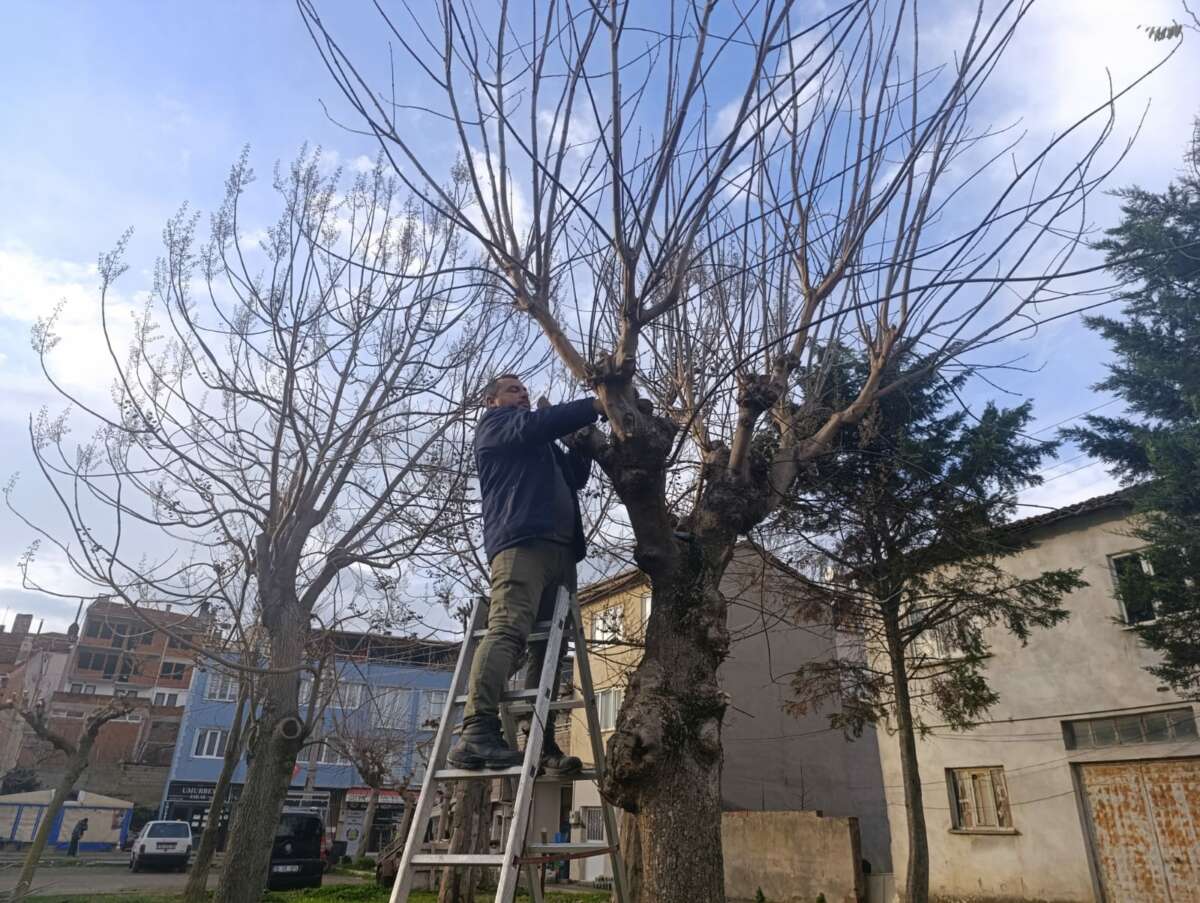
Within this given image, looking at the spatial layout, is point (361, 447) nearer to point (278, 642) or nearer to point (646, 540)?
point (278, 642)

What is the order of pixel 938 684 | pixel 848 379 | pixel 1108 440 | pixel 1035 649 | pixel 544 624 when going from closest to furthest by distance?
pixel 544 624
pixel 848 379
pixel 938 684
pixel 1108 440
pixel 1035 649

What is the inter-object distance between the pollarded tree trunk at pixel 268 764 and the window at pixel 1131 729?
1190cm

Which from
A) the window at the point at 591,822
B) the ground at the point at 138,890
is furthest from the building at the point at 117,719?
the window at the point at 591,822

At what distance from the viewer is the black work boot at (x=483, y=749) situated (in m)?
3.42

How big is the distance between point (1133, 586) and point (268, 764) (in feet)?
36.4

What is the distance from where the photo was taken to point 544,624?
432 cm

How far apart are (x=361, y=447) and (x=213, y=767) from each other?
3382 centimetres

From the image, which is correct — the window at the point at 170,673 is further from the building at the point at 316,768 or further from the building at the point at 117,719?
the building at the point at 316,768

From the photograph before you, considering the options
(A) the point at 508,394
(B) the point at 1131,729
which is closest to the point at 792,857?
(B) the point at 1131,729

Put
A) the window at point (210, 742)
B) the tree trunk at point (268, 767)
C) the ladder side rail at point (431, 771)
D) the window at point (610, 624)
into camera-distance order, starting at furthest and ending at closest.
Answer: the window at point (210, 742) → the window at point (610, 624) → the tree trunk at point (268, 767) → the ladder side rail at point (431, 771)

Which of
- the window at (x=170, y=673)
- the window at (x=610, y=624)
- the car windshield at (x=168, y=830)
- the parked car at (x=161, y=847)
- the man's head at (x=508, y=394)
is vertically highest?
the window at (x=170, y=673)

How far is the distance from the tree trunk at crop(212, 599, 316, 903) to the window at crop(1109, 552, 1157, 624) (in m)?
A: 10.6

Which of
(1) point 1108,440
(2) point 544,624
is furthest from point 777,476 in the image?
(1) point 1108,440

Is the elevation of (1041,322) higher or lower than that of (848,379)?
lower
